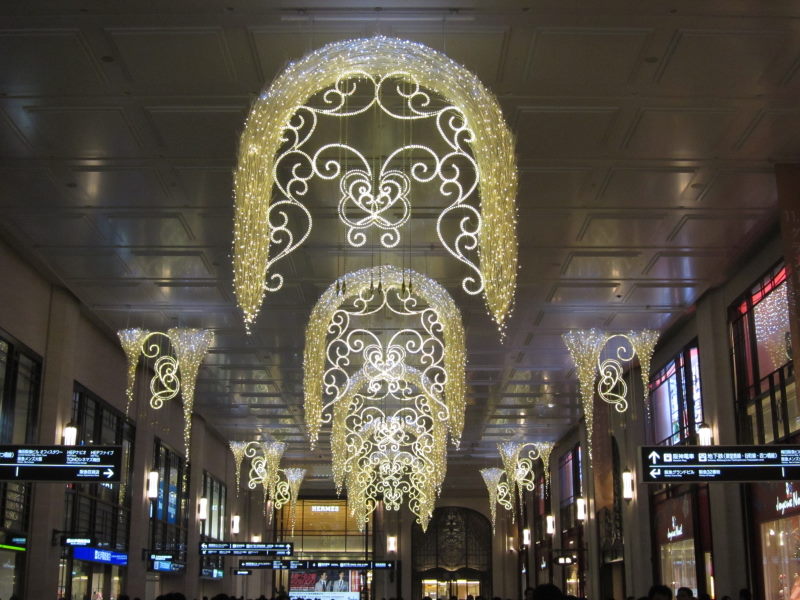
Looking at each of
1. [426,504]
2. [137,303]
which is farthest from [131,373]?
[426,504]

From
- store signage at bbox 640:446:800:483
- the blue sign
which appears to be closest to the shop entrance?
the blue sign

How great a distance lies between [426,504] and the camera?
76.7 ft

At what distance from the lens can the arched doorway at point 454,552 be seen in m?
46.2

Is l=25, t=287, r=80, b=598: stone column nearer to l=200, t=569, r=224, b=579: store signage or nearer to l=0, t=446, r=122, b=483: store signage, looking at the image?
l=0, t=446, r=122, b=483: store signage

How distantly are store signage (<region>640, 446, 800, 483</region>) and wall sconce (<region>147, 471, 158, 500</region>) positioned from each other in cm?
1297

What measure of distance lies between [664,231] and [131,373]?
9560mm

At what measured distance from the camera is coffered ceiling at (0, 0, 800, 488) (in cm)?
964

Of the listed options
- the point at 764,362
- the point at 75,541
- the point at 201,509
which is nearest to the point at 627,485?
the point at 764,362

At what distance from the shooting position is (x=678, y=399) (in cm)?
2103

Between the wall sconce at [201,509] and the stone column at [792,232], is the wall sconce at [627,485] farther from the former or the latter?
the wall sconce at [201,509]

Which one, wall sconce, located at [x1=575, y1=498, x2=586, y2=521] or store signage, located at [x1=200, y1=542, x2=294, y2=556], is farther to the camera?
store signage, located at [x1=200, y1=542, x2=294, y2=556]

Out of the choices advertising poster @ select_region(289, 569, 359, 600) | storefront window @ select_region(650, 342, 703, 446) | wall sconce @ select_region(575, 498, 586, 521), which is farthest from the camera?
advertising poster @ select_region(289, 569, 359, 600)

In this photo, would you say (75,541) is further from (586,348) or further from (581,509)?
(581,509)

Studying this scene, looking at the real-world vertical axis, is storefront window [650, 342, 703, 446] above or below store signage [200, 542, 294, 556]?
above
